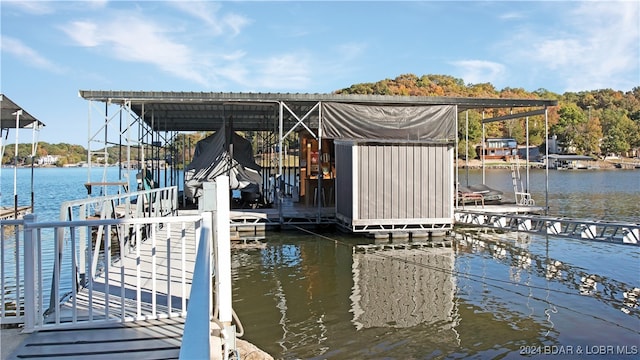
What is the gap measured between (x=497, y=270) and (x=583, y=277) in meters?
1.84

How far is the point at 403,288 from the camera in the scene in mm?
10227

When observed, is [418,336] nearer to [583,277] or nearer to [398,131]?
[583,277]

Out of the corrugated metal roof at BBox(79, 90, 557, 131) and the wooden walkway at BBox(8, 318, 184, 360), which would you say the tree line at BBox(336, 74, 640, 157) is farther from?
the wooden walkway at BBox(8, 318, 184, 360)

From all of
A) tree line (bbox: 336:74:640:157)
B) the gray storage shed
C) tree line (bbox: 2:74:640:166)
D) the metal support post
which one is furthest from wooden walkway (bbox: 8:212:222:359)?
tree line (bbox: 336:74:640:157)

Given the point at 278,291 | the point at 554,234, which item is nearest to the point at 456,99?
the point at 554,234

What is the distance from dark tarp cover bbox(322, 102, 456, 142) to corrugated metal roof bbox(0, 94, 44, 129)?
9.55 m

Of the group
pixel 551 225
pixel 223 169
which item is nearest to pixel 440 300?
pixel 551 225

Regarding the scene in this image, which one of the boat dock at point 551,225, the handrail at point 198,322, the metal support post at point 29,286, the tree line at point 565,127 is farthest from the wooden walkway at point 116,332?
the tree line at point 565,127

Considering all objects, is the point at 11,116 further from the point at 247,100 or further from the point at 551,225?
the point at 551,225

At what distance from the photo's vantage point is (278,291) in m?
10.2

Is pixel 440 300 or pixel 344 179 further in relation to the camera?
pixel 344 179

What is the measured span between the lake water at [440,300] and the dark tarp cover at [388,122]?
4.06 metres

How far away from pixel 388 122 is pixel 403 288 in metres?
8.86

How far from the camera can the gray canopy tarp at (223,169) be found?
1884cm
